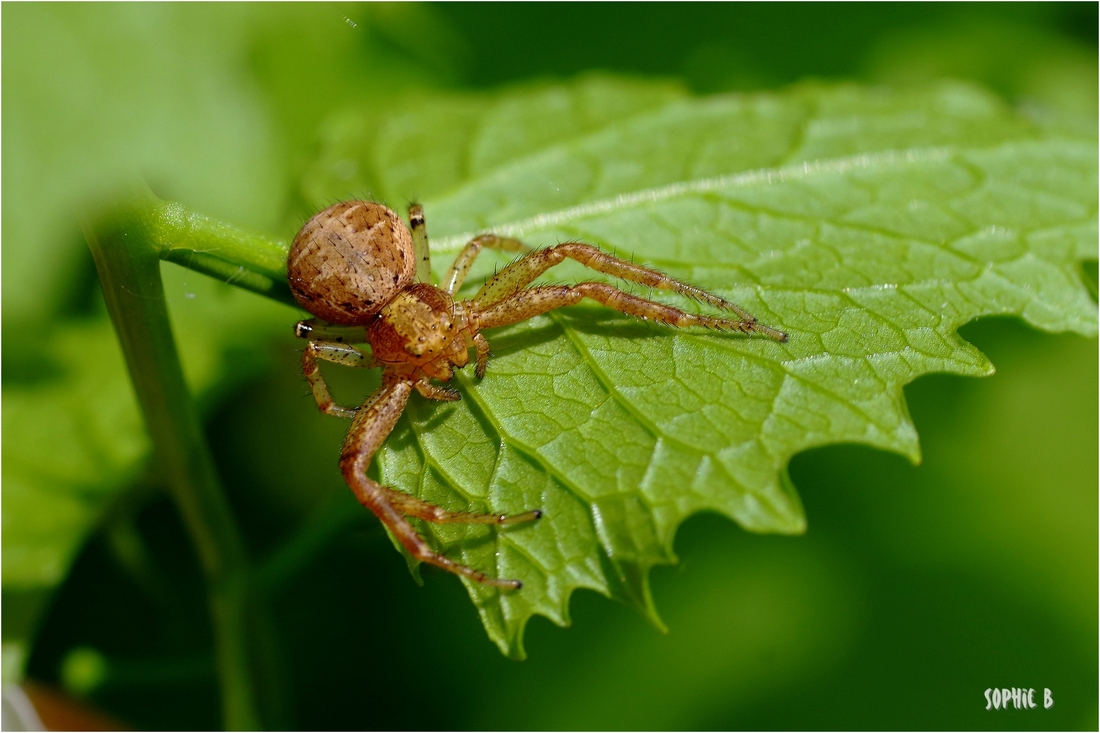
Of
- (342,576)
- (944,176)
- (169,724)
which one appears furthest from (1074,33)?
(169,724)

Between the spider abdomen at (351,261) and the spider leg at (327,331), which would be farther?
the spider leg at (327,331)

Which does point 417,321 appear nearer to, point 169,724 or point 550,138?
point 550,138

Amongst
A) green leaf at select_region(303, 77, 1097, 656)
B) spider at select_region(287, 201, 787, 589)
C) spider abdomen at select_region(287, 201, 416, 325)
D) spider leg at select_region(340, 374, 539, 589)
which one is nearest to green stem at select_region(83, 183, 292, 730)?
spider abdomen at select_region(287, 201, 416, 325)

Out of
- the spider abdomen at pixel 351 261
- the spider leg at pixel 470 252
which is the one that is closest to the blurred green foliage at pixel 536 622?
the spider abdomen at pixel 351 261

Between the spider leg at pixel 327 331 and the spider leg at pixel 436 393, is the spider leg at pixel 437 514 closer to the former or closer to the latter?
the spider leg at pixel 436 393

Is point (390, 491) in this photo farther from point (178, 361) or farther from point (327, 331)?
point (327, 331)

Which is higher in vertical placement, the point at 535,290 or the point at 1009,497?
the point at 535,290

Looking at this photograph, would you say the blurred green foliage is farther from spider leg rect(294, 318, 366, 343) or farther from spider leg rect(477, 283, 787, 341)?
spider leg rect(477, 283, 787, 341)
